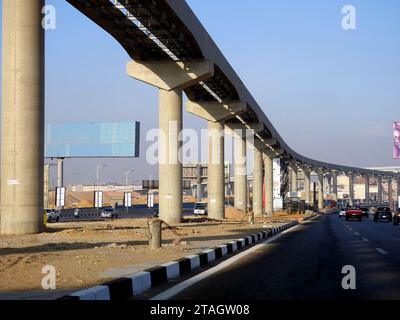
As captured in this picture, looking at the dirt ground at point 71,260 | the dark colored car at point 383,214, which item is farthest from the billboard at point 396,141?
the dirt ground at point 71,260

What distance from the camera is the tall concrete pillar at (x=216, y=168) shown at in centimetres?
5762

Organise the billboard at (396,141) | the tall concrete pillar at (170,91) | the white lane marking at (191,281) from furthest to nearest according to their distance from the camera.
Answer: the billboard at (396,141) < the tall concrete pillar at (170,91) < the white lane marking at (191,281)

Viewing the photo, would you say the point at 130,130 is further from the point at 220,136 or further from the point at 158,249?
the point at 158,249

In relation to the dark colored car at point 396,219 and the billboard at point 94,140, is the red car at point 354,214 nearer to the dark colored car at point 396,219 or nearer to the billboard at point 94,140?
the dark colored car at point 396,219

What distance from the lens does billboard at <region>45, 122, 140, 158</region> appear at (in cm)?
7556

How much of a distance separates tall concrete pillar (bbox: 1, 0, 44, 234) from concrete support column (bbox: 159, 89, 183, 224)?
15.0 m

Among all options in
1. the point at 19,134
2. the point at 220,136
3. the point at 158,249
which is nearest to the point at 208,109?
the point at 220,136

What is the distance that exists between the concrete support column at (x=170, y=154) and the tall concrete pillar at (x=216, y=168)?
15.3 metres

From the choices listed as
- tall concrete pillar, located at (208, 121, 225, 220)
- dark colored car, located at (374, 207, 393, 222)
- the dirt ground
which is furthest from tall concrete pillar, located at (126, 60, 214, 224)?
dark colored car, located at (374, 207, 393, 222)

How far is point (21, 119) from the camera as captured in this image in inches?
1030

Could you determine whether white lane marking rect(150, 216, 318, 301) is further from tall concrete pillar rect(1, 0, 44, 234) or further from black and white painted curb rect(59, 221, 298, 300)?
tall concrete pillar rect(1, 0, 44, 234)

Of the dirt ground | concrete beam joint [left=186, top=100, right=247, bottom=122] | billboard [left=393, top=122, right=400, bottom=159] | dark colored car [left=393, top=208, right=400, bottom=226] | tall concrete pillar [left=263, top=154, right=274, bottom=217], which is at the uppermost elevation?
concrete beam joint [left=186, top=100, right=247, bottom=122]

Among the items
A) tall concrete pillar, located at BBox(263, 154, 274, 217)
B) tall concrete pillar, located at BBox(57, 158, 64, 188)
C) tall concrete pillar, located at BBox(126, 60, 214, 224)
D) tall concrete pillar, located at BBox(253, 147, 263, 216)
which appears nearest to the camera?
tall concrete pillar, located at BBox(126, 60, 214, 224)

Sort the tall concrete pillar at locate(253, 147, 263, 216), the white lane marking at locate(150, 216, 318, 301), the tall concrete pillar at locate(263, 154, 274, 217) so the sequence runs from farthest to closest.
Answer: the tall concrete pillar at locate(263, 154, 274, 217), the tall concrete pillar at locate(253, 147, 263, 216), the white lane marking at locate(150, 216, 318, 301)
